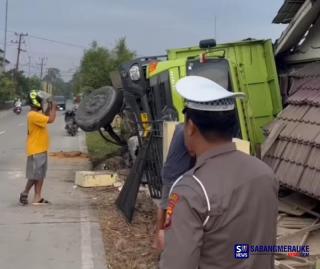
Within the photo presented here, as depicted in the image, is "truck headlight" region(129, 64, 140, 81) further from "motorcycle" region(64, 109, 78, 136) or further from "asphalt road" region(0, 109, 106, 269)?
"motorcycle" region(64, 109, 78, 136)

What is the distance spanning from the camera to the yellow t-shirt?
30.9 ft

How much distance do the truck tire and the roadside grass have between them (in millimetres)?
1999

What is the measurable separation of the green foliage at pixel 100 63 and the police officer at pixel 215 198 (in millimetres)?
37283

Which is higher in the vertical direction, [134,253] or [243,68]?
[243,68]

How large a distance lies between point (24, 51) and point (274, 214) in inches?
4069

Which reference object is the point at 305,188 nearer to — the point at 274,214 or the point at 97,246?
the point at 97,246

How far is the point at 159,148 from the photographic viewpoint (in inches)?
317

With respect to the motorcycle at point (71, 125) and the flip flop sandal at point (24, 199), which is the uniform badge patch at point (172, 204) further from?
the motorcycle at point (71, 125)

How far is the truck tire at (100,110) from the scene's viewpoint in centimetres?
1277

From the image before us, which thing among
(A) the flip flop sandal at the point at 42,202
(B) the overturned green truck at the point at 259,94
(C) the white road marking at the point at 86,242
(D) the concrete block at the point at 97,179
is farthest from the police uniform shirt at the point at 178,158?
(D) the concrete block at the point at 97,179

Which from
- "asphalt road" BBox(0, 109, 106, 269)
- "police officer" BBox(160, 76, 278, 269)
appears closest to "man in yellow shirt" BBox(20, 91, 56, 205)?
"asphalt road" BBox(0, 109, 106, 269)

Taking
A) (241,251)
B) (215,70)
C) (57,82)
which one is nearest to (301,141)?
(215,70)

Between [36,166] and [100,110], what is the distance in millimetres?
3886

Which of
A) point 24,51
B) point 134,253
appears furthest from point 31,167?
point 24,51
